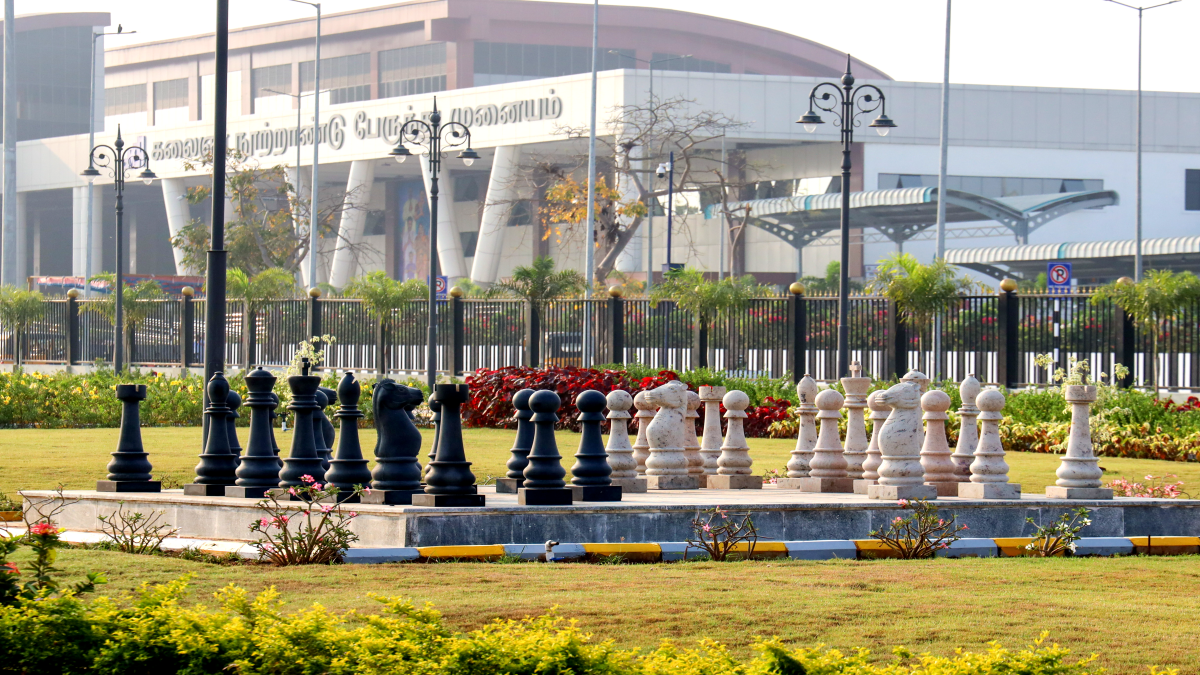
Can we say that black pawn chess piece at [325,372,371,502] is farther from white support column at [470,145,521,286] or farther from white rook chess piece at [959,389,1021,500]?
white support column at [470,145,521,286]

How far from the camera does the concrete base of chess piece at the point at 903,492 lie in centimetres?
1005

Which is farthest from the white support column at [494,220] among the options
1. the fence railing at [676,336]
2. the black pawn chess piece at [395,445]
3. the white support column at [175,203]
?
the black pawn chess piece at [395,445]

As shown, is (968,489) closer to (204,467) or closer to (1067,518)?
(1067,518)

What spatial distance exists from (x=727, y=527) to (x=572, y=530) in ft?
3.16

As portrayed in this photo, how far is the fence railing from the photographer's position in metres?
22.6

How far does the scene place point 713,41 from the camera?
84062 mm

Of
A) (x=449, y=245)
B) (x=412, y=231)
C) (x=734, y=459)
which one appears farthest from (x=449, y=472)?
(x=412, y=231)

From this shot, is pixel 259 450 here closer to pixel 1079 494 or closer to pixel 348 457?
pixel 348 457

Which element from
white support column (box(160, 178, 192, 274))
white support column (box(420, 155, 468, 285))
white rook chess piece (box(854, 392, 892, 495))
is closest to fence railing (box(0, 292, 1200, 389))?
white rook chess piece (box(854, 392, 892, 495))

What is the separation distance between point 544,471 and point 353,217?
57.0m

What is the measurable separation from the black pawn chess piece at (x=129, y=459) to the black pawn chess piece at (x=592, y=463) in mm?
3231

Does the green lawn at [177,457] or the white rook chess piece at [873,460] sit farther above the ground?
the white rook chess piece at [873,460]

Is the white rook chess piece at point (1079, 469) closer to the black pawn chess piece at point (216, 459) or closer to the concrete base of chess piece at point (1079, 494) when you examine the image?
the concrete base of chess piece at point (1079, 494)

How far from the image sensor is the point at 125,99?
309ft
